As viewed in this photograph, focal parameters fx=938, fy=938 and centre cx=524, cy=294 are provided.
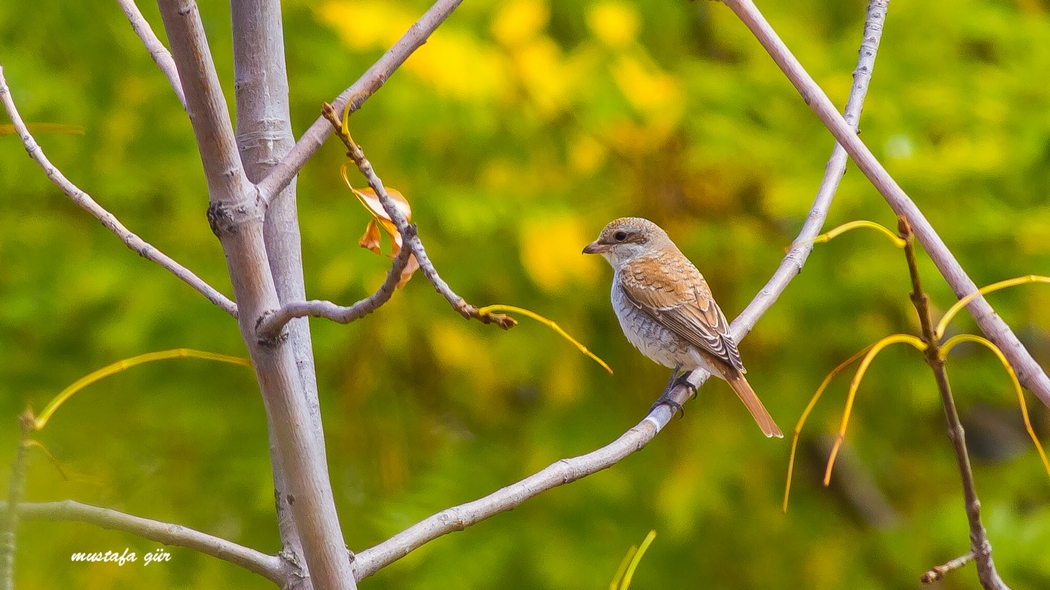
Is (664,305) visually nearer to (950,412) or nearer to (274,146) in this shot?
(274,146)

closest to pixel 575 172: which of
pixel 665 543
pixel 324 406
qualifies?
pixel 324 406

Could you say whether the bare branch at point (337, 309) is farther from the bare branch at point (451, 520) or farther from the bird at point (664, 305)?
the bird at point (664, 305)

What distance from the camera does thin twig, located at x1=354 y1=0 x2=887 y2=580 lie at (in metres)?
1.87

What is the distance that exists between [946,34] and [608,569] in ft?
10.9

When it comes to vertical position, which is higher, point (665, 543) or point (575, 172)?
point (575, 172)

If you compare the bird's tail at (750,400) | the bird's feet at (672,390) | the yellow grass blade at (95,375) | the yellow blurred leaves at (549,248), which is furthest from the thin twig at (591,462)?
the yellow blurred leaves at (549,248)

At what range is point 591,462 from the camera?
6.72 ft

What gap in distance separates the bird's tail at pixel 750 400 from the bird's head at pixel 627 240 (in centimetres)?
84

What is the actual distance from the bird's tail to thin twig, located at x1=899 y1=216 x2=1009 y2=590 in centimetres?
235

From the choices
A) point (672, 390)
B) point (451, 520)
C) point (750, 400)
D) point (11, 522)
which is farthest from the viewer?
point (750, 400)

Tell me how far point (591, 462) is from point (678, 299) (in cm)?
300

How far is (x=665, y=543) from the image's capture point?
5.15m

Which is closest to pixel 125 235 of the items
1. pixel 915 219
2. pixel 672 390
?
pixel 915 219

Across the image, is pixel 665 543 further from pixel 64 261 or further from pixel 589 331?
pixel 64 261
